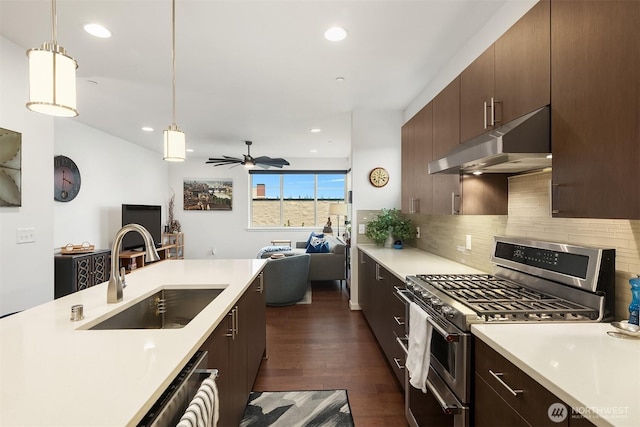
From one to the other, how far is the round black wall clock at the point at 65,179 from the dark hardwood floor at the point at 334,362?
132 inches

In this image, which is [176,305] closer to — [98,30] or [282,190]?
[98,30]

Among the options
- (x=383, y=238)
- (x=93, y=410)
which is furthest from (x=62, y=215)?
(x=93, y=410)

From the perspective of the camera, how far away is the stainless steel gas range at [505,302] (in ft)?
4.12

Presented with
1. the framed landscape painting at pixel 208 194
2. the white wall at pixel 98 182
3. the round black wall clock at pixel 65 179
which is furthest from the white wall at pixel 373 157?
the framed landscape painting at pixel 208 194

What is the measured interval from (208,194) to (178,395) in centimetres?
737

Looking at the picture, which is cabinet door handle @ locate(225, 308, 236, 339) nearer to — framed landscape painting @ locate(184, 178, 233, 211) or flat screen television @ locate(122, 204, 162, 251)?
flat screen television @ locate(122, 204, 162, 251)

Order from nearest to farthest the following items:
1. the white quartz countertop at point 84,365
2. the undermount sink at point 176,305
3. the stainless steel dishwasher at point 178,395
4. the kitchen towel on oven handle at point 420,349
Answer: the white quartz countertop at point 84,365 → the stainless steel dishwasher at point 178,395 → the kitchen towel on oven handle at point 420,349 → the undermount sink at point 176,305

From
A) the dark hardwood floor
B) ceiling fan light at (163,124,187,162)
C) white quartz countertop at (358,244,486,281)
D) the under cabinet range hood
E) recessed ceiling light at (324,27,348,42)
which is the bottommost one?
the dark hardwood floor

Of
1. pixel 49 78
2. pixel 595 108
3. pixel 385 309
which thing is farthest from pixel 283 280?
pixel 595 108

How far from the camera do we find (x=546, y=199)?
167cm

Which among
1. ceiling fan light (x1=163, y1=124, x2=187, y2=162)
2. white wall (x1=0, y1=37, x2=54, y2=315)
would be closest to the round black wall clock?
white wall (x1=0, y1=37, x2=54, y2=315)

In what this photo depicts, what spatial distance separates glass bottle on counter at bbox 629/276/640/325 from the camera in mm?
1109

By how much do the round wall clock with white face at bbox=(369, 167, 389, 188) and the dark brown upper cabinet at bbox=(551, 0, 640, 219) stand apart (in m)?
2.86

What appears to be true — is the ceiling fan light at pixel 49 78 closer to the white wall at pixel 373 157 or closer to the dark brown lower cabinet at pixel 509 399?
the dark brown lower cabinet at pixel 509 399
